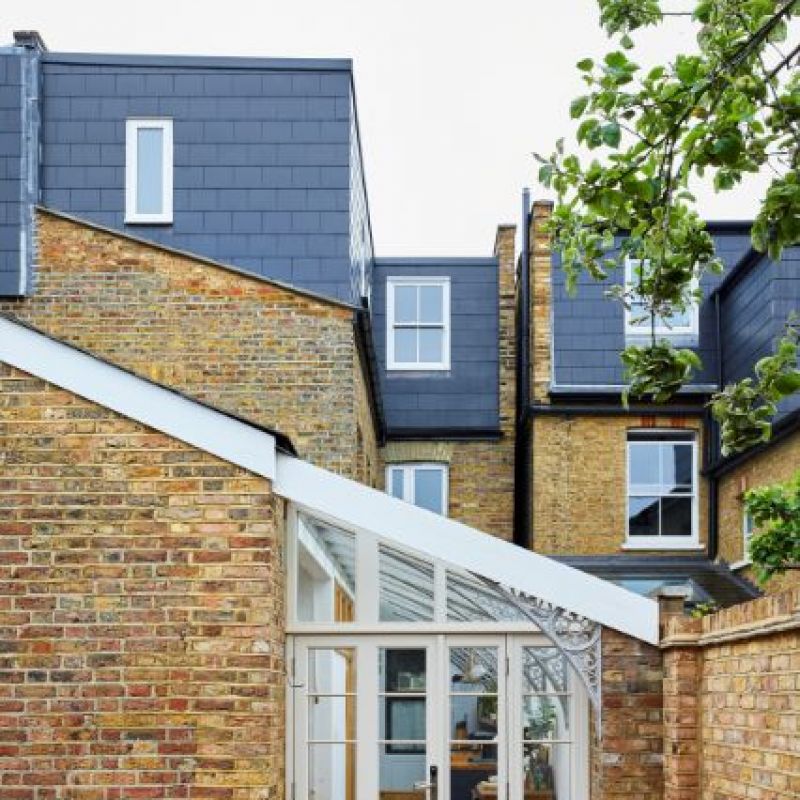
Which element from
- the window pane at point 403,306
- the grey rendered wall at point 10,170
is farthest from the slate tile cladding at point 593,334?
the grey rendered wall at point 10,170

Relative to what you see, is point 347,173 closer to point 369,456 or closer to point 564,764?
point 369,456

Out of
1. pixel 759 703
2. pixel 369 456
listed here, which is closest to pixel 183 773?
pixel 759 703

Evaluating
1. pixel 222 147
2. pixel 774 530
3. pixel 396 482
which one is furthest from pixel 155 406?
pixel 396 482

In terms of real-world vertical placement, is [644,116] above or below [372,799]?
above

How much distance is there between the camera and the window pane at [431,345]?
26125 millimetres

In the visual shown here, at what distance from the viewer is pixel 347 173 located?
57.2 ft

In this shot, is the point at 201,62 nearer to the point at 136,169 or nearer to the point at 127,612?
the point at 136,169

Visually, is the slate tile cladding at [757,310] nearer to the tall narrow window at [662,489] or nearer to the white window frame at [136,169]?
the tall narrow window at [662,489]

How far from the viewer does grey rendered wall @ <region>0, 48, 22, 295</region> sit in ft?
55.1

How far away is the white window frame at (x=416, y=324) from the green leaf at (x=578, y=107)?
19207 mm

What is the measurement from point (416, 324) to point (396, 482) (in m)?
2.60

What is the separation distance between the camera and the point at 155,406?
977 cm

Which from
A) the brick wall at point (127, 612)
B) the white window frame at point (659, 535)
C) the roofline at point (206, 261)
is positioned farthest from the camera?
the white window frame at point (659, 535)

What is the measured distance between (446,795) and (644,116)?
16.9 ft
